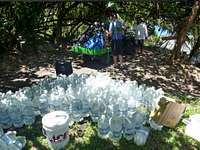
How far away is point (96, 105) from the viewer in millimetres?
8180

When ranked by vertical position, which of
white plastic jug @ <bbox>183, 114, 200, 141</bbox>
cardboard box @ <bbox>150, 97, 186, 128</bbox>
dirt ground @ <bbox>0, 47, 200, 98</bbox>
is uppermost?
cardboard box @ <bbox>150, 97, 186, 128</bbox>

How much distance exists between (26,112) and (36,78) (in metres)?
4.61

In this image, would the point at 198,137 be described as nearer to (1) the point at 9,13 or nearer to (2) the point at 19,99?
(2) the point at 19,99

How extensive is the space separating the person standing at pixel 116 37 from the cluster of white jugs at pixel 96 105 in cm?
486

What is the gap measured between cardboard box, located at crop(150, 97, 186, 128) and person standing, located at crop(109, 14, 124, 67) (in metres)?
5.74

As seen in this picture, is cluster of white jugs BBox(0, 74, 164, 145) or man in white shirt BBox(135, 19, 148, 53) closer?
cluster of white jugs BBox(0, 74, 164, 145)

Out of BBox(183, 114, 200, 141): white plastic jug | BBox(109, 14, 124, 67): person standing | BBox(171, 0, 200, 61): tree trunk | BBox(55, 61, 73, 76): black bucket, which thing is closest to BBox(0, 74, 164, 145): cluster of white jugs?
Result: BBox(183, 114, 200, 141): white plastic jug

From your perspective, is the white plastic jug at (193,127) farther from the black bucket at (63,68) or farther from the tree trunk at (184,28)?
the tree trunk at (184,28)

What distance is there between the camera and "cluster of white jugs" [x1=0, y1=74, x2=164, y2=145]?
25.1 ft

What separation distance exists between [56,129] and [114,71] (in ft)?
22.0

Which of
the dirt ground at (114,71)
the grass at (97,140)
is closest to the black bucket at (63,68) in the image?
the dirt ground at (114,71)

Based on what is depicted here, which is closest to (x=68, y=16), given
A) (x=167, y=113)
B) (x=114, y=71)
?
(x=114, y=71)

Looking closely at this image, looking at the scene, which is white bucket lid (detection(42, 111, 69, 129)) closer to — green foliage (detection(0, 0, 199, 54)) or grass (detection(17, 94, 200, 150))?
grass (detection(17, 94, 200, 150))

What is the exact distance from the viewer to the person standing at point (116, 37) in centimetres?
1359
